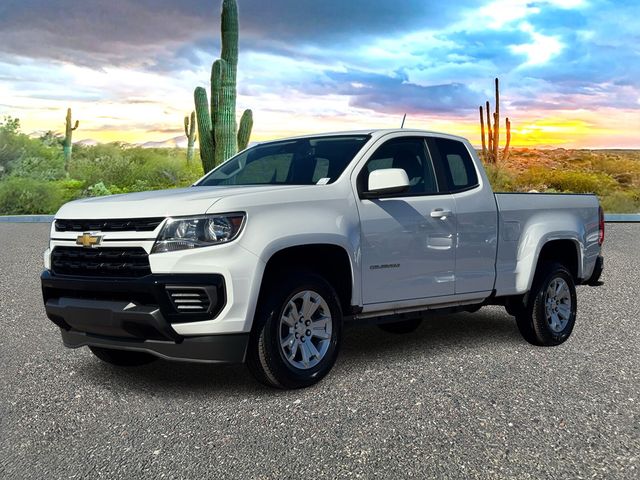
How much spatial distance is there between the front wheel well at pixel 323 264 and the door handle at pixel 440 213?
99 centimetres

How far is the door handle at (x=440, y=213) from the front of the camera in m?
6.92

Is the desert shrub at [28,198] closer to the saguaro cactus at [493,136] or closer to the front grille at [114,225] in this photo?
the saguaro cactus at [493,136]

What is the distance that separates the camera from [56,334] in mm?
8711

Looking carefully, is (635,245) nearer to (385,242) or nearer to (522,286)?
(522,286)

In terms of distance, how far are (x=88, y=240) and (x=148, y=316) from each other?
78 cm

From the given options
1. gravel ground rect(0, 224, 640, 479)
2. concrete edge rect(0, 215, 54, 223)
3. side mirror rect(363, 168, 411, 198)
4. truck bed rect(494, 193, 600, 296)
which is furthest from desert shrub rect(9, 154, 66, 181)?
side mirror rect(363, 168, 411, 198)

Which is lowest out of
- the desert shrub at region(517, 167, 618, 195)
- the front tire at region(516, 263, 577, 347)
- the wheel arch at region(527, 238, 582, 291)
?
the desert shrub at region(517, 167, 618, 195)

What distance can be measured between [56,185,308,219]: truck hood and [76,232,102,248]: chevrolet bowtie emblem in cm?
14

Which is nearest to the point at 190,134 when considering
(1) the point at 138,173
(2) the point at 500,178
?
(1) the point at 138,173

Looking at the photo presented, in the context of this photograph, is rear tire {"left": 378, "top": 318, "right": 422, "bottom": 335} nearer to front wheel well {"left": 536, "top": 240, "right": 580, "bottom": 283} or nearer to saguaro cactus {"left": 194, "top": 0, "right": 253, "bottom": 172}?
front wheel well {"left": 536, "top": 240, "right": 580, "bottom": 283}

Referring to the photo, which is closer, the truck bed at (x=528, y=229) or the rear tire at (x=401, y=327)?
the truck bed at (x=528, y=229)

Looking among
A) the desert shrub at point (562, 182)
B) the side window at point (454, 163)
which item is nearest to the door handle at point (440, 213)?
the side window at point (454, 163)

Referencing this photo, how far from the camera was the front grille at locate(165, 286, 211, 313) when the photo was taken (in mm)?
5582

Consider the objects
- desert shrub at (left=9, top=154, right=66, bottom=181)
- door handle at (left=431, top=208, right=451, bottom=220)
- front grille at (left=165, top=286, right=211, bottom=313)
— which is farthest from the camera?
desert shrub at (left=9, top=154, right=66, bottom=181)
